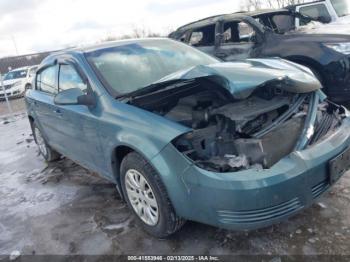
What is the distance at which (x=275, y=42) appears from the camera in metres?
5.88

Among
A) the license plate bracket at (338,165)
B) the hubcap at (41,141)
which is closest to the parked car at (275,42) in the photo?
the license plate bracket at (338,165)

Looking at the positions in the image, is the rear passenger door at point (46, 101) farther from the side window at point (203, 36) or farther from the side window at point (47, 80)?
the side window at point (203, 36)

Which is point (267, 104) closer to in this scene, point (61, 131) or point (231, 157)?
point (231, 157)

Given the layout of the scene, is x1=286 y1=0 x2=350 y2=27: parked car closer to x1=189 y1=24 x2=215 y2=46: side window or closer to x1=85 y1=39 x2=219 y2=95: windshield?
x1=189 y1=24 x2=215 y2=46: side window

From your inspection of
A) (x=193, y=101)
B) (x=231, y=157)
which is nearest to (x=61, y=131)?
(x=193, y=101)

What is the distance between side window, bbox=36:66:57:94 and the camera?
444 centimetres

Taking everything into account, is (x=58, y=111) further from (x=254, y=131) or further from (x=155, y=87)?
(x=254, y=131)

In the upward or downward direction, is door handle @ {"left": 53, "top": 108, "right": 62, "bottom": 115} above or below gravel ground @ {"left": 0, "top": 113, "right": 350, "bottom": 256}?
above

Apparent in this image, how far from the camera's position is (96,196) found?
4117mm

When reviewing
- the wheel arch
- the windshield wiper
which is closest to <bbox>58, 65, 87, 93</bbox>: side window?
the windshield wiper

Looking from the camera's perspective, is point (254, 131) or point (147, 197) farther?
point (147, 197)

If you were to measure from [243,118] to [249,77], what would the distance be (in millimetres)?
310

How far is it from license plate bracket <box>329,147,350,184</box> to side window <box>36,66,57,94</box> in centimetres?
312

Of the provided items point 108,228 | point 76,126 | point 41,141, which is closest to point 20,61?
point 41,141
